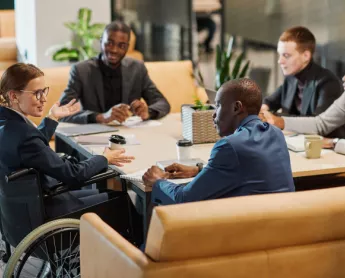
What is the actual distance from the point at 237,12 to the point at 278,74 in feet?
3.31

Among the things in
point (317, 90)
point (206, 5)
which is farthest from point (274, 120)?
point (206, 5)

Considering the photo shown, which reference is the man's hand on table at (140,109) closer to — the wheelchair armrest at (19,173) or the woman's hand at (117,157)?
the woman's hand at (117,157)

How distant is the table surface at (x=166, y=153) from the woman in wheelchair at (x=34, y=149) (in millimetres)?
134

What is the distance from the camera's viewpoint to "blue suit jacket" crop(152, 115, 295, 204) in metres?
2.93

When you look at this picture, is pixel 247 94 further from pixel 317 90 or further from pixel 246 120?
pixel 317 90

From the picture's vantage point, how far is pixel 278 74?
304 inches

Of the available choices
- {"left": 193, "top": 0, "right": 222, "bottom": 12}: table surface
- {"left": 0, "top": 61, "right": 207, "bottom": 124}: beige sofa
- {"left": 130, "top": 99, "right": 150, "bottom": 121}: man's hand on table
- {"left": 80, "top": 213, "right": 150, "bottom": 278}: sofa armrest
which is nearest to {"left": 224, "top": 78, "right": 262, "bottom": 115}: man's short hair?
{"left": 80, "top": 213, "right": 150, "bottom": 278}: sofa armrest

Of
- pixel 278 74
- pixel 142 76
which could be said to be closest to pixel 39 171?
pixel 142 76

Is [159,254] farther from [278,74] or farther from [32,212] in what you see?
[278,74]

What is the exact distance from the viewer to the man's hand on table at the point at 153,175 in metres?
3.41

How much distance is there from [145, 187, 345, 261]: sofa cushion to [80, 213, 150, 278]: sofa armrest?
6cm

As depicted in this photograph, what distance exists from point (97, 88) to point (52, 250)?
1843mm

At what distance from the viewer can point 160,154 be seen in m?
4.03

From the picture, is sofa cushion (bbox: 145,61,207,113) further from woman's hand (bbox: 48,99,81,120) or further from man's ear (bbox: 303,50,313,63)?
woman's hand (bbox: 48,99,81,120)
